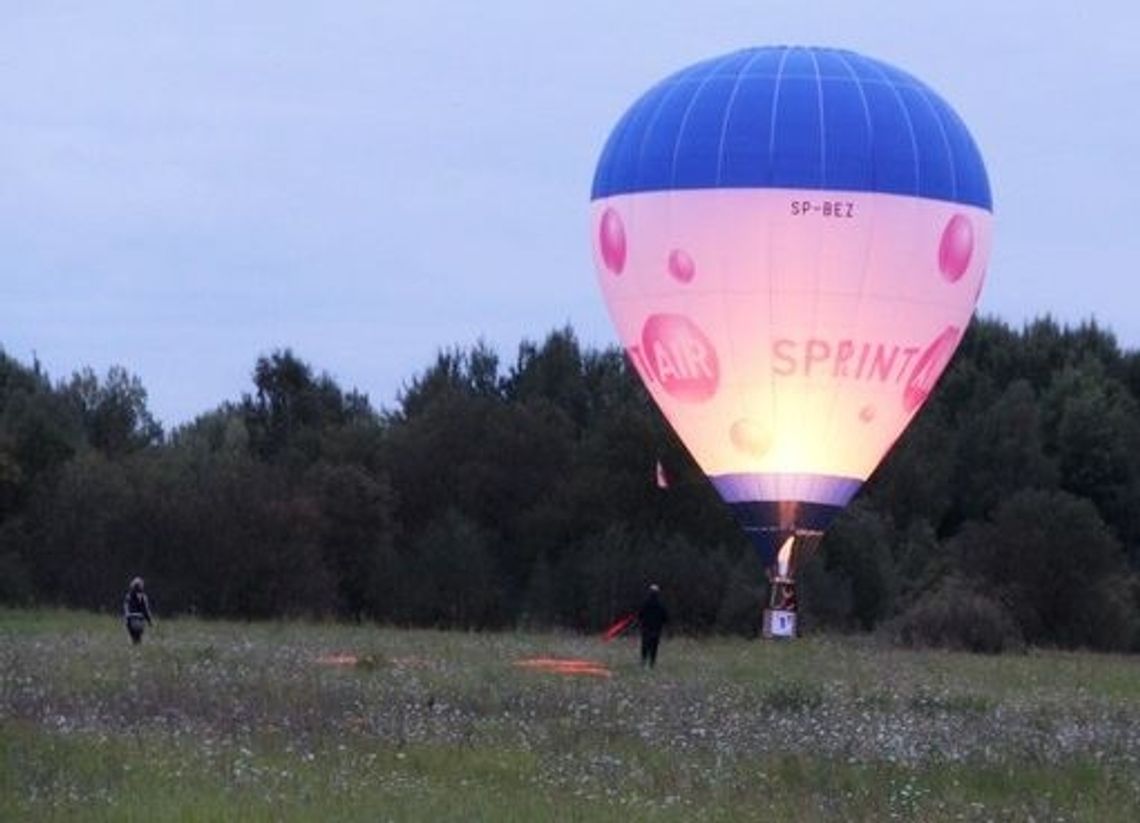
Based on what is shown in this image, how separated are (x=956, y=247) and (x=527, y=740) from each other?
21.9 m

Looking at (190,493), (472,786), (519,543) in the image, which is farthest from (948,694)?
(519,543)

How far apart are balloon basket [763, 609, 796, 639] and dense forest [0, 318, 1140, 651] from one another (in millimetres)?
3719

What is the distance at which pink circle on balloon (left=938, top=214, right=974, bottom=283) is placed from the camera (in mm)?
39562

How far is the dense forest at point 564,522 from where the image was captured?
55.7m

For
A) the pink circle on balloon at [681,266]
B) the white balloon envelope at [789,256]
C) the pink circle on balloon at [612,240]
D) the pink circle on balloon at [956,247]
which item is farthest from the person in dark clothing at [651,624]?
the pink circle on balloon at [956,247]

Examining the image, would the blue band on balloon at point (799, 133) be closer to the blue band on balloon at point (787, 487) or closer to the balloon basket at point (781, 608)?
the blue band on balloon at point (787, 487)

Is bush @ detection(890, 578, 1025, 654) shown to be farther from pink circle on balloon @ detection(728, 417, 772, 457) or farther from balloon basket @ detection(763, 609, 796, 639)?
pink circle on balloon @ detection(728, 417, 772, 457)

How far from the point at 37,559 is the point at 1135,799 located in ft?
139

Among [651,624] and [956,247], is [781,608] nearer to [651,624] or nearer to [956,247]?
[956,247]

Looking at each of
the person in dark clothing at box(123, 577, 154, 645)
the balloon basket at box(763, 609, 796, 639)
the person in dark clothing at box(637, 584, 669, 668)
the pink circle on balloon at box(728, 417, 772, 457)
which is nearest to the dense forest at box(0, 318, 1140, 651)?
the balloon basket at box(763, 609, 796, 639)

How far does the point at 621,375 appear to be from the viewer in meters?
77.7

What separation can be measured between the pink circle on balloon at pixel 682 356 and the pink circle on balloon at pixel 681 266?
58 centimetres

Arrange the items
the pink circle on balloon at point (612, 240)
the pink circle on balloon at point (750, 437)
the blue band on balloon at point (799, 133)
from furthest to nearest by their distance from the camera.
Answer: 1. the pink circle on balloon at point (612, 240)
2. the pink circle on balloon at point (750, 437)
3. the blue band on balloon at point (799, 133)

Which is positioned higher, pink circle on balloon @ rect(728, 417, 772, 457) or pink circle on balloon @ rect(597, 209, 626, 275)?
pink circle on balloon @ rect(597, 209, 626, 275)
